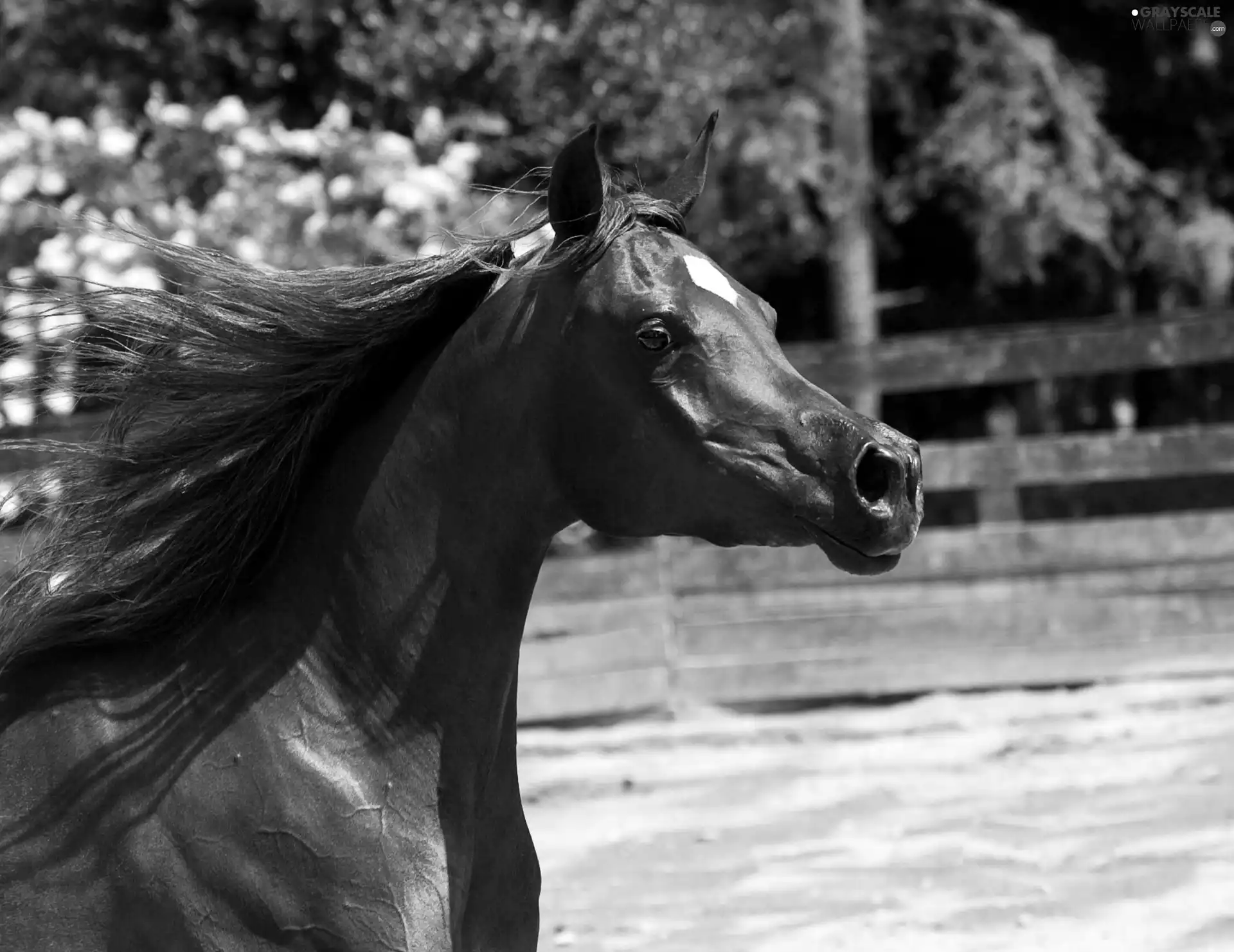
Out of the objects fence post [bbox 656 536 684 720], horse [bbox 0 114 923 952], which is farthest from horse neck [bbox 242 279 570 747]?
fence post [bbox 656 536 684 720]

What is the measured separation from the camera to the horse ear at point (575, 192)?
83.4 inches

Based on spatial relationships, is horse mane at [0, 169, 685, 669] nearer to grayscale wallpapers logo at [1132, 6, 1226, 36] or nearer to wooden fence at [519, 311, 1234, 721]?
wooden fence at [519, 311, 1234, 721]

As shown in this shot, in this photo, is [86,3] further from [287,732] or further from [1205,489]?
[1205,489]

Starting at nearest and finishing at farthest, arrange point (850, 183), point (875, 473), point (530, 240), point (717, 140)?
point (875, 473)
point (530, 240)
point (717, 140)
point (850, 183)

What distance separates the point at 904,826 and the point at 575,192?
3.40m

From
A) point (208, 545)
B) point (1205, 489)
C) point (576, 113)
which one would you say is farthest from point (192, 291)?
point (1205, 489)

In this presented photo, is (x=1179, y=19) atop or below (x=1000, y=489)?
atop

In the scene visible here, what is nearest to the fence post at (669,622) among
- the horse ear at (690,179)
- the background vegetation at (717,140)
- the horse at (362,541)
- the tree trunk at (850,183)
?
the background vegetation at (717,140)

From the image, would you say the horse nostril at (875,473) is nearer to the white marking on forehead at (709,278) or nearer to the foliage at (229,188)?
the white marking on forehead at (709,278)

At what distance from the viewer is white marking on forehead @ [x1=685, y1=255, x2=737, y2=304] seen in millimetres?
2150

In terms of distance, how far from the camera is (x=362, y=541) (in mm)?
2213

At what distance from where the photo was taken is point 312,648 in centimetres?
219

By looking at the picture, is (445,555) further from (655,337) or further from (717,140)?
(717,140)

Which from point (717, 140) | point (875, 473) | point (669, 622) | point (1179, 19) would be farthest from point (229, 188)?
point (1179, 19)
